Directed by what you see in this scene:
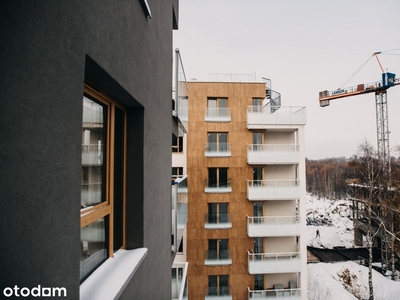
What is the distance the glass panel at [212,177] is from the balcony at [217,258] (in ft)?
12.4

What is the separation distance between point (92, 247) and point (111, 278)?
0.88 ft

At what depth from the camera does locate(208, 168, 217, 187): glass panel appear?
43.4 ft

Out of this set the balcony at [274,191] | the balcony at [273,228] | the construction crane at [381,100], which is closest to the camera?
the balcony at [273,228]

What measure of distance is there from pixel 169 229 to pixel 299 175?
10796mm

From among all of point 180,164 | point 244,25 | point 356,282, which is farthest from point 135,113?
point 244,25

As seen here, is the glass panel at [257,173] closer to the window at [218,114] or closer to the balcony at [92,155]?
the window at [218,114]

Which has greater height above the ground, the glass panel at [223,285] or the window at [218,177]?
the window at [218,177]

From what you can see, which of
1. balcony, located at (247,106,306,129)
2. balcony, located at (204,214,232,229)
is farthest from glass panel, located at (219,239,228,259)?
balcony, located at (247,106,306,129)

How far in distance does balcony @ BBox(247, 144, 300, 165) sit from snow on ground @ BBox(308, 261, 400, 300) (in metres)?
10.0

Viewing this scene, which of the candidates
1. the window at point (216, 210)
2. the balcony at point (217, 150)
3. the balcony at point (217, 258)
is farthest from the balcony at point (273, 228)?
the balcony at point (217, 150)

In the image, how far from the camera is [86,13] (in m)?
1.21

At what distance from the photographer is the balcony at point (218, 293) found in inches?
487

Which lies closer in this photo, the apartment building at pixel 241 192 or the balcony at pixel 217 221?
the apartment building at pixel 241 192

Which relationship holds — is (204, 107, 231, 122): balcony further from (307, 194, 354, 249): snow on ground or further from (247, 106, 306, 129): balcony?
(307, 194, 354, 249): snow on ground
